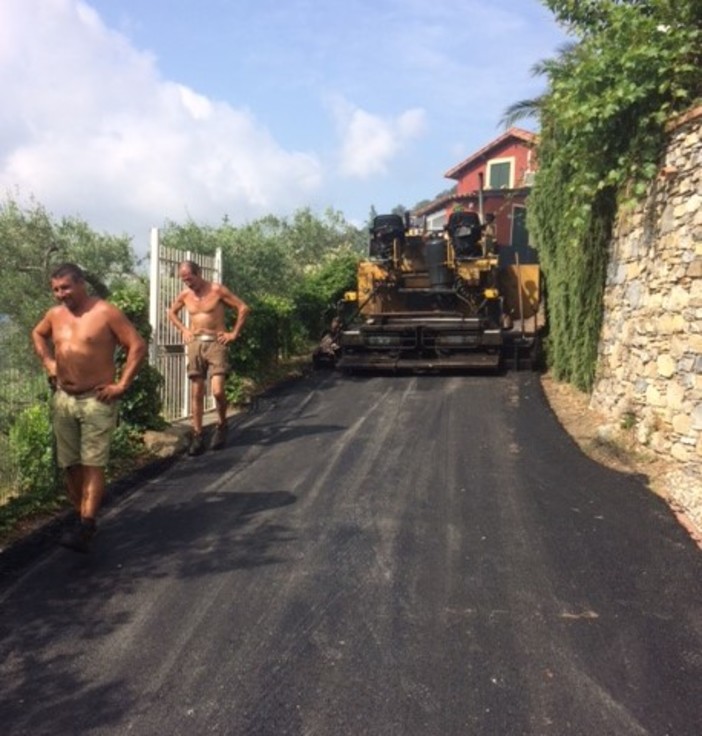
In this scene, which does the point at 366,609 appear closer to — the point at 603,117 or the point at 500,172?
the point at 603,117

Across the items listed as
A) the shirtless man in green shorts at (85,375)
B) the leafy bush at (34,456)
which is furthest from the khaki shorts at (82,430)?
the leafy bush at (34,456)

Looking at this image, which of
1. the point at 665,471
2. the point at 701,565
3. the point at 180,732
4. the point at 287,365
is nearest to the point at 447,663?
the point at 180,732

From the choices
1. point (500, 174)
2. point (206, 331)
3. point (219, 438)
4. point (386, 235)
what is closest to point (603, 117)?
point (206, 331)

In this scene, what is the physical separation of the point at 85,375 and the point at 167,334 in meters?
3.57

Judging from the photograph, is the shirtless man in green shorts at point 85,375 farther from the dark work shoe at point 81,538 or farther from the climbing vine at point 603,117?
the climbing vine at point 603,117

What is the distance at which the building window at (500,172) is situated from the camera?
106ft

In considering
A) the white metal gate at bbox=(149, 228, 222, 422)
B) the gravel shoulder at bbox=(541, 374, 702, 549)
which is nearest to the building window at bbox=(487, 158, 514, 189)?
the gravel shoulder at bbox=(541, 374, 702, 549)

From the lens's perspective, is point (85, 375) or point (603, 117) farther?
point (603, 117)

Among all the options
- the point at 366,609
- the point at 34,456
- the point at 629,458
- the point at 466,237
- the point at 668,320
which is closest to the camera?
the point at 366,609

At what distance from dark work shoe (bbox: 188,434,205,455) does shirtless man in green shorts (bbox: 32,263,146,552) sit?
2166 mm

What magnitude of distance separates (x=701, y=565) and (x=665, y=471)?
1.96 meters

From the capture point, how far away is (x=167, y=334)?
794cm

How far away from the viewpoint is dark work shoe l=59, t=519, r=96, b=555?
4.21m

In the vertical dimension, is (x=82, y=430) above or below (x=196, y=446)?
above
